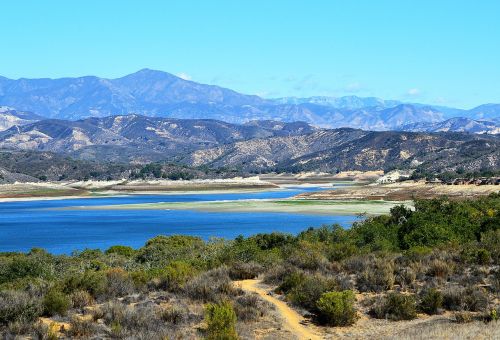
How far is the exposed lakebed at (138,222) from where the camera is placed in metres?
71.4

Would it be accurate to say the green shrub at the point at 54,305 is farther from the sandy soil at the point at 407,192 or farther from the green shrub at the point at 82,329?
the sandy soil at the point at 407,192

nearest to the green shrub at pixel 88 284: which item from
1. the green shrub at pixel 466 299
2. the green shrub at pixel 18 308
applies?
the green shrub at pixel 18 308

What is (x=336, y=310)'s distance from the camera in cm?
1894

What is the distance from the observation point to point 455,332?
56.4ft

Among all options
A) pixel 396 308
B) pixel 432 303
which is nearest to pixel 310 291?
pixel 396 308

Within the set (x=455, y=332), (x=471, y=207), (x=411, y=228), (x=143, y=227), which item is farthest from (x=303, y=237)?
(x=143, y=227)

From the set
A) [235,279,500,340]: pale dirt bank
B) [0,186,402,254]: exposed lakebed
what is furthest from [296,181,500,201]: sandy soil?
[235,279,500,340]: pale dirt bank

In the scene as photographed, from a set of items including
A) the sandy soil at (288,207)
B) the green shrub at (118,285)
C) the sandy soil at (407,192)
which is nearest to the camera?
the green shrub at (118,285)

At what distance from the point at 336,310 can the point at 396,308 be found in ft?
6.24

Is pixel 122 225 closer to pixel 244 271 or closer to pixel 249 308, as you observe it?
pixel 244 271

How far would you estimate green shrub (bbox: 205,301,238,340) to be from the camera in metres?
16.2

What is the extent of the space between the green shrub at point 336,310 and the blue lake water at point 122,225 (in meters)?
44.2

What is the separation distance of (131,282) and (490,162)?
188m

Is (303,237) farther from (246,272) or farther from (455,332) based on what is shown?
(455,332)
